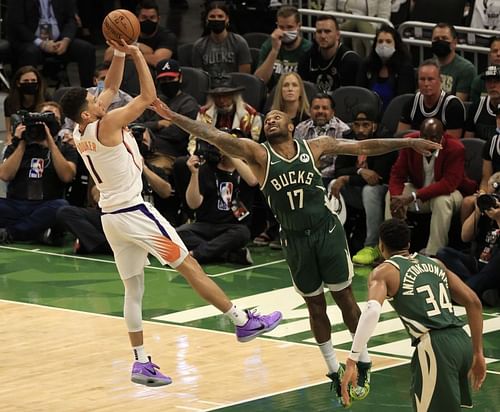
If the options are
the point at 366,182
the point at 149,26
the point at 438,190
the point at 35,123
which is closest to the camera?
the point at 438,190

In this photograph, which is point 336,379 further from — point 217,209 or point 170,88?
point 170,88

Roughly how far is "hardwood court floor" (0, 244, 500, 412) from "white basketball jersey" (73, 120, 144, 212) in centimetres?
137

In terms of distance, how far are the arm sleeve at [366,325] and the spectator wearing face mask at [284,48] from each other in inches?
324

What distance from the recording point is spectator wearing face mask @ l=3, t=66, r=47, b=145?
15500 millimetres

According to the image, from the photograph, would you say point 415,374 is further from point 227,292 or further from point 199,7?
point 199,7

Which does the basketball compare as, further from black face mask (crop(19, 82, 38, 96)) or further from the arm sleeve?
black face mask (crop(19, 82, 38, 96))

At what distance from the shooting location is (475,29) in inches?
602

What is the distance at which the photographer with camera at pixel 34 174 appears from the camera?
1491 centimetres

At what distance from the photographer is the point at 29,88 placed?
1552cm

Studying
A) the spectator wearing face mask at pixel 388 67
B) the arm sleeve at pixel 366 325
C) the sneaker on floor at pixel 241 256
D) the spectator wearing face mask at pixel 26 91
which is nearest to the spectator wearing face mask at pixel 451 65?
the spectator wearing face mask at pixel 388 67

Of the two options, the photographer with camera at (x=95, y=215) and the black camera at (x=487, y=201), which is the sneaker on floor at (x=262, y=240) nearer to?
the photographer with camera at (x=95, y=215)

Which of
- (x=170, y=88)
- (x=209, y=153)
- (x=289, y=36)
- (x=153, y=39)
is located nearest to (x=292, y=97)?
(x=209, y=153)

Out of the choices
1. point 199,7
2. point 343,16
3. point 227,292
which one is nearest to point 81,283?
point 227,292

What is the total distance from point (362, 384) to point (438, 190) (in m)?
4.18
